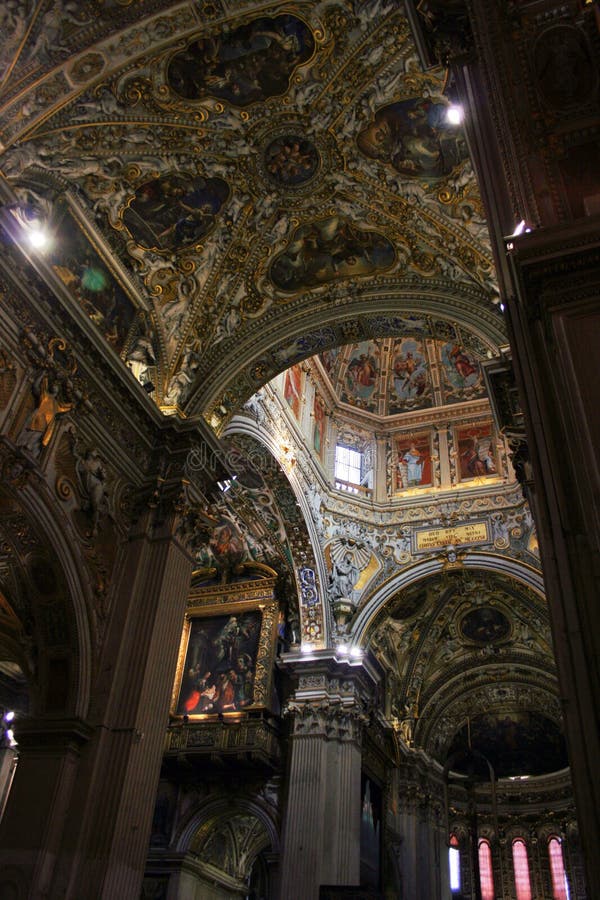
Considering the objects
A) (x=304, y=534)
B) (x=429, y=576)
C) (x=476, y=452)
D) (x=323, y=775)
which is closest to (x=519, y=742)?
(x=429, y=576)

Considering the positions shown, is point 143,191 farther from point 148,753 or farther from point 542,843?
point 542,843

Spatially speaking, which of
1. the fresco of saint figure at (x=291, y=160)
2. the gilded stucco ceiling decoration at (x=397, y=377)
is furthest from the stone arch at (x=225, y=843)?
the fresco of saint figure at (x=291, y=160)

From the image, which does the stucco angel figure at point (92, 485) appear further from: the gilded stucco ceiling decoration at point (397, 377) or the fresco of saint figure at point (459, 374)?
the fresco of saint figure at point (459, 374)

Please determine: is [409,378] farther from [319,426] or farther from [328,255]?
[328,255]

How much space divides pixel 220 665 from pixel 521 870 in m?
17.3

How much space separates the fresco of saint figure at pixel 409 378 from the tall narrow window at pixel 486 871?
1707 centimetres

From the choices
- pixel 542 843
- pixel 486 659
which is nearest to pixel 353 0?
pixel 486 659

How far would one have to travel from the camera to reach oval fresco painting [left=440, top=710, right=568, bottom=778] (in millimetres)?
26031

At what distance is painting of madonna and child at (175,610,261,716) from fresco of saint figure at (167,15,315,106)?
11.5m

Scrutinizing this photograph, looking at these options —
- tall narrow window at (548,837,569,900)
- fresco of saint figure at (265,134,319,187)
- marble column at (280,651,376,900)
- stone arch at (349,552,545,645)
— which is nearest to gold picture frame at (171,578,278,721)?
marble column at (280,651,376,900)

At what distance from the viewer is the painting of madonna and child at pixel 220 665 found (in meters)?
16.7

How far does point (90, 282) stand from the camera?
10664mm

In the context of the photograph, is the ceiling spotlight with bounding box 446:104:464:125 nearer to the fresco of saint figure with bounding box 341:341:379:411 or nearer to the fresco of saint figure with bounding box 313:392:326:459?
the fresco of saint figure with bounding box 313:392:326:459

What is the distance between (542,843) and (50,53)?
94.3ft
